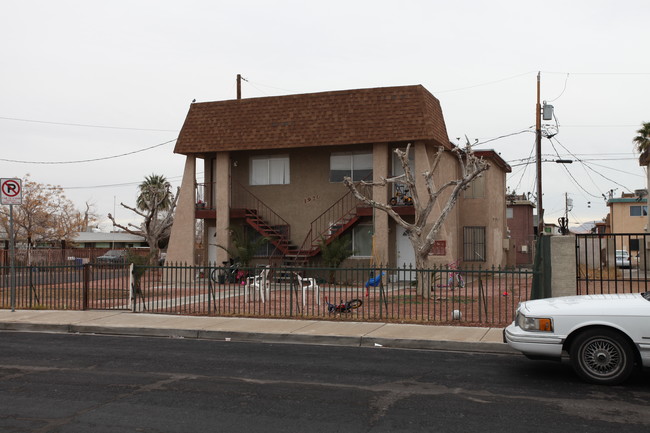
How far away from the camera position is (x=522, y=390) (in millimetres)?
7762

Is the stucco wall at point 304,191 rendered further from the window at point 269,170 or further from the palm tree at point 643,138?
the palm tree at point 643,138

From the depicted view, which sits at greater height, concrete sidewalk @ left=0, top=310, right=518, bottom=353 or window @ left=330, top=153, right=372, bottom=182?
window @ left=330, top=153, right=372, bottom=182

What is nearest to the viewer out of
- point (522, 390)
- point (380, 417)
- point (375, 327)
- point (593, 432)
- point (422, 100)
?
point (593, 432)

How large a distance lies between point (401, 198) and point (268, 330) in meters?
13.0

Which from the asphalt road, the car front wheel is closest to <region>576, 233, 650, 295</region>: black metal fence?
the car front wheel

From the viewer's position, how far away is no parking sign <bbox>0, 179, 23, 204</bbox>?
15406mm

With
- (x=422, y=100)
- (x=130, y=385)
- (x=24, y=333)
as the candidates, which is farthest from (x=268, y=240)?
(x=130, y=385)

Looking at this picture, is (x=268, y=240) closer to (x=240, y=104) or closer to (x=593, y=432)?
(x=240, y=104)

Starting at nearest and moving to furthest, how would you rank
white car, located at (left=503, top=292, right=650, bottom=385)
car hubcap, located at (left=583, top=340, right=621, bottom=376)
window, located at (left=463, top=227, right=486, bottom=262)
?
white car, located at (left=503, top=292, right=650, bottom=385), car hubcap, located at (left=583, top=340, right=621, bottom=376), window, located at (left=463, top=227, right=486, bottom=262)

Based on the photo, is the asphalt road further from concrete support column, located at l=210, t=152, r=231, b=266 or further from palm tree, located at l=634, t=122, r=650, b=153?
palm tree, located at l=634, t=122, r=650, b=153

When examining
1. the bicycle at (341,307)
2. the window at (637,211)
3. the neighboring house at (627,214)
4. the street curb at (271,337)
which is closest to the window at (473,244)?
the bicycle at (341,307)

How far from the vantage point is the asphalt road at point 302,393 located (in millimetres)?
6426

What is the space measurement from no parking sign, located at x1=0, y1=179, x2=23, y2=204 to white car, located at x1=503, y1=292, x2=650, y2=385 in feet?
40.3

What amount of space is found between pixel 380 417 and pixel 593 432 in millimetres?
2008
